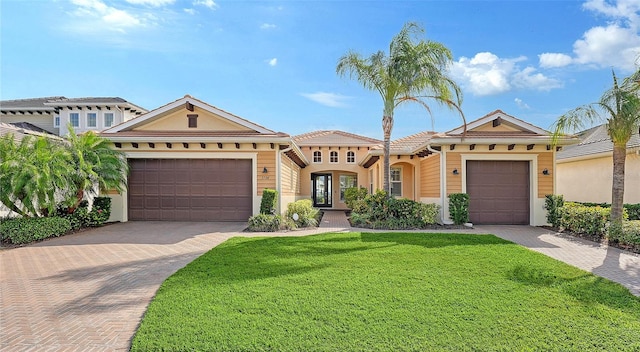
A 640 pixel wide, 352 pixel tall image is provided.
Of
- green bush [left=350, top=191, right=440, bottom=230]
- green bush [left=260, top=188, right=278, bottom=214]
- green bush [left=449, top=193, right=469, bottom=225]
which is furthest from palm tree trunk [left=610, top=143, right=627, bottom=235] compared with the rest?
green bush [left=260, top=188, right=278, bottom=214]

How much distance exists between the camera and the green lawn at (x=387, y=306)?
3598 mm

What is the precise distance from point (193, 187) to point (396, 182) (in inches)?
427

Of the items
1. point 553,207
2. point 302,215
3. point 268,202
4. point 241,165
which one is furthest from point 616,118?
point 241,165

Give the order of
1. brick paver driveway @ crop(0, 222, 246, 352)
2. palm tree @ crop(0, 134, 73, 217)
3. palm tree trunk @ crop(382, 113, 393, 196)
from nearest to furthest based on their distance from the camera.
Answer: brick paver driveway @ crop(0, 222, 246, 352), palm tree @ crop(0, 134, 73, 217), palm tree trunk @ crop(382, 113, 393, 196)

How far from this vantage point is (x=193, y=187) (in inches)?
535

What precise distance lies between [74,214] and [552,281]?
13.6m

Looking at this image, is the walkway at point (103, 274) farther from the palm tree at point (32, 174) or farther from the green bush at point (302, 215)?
the palm tree at point (32, 174)

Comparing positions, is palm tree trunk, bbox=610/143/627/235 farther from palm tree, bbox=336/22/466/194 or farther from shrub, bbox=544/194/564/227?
palm tree, bbox=336/22/466/194

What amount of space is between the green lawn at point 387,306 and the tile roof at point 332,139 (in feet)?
53.5

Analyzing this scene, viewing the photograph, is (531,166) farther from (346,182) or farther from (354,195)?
(346,182)

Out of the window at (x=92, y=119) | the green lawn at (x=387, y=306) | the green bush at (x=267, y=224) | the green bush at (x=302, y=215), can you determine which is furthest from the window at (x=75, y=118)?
the green lawn at (x=387, y=306)

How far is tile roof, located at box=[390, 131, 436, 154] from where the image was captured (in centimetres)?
1650

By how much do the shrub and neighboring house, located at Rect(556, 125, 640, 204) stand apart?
3701 millimetres

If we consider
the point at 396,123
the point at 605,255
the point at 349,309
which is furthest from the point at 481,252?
the point at 396,123
